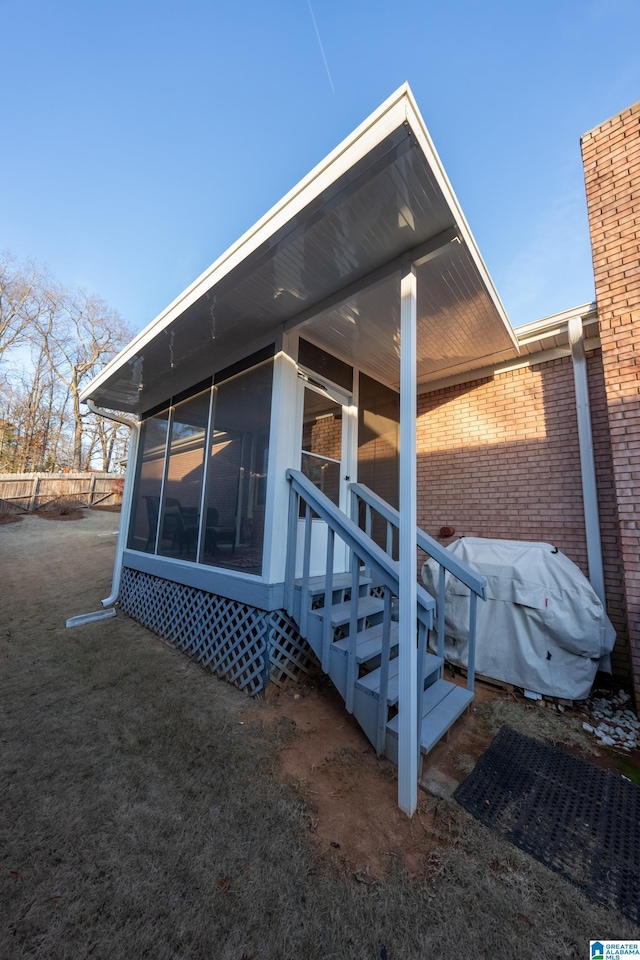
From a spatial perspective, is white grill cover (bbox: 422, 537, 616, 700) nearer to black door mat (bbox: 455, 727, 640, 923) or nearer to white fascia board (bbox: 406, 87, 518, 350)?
black door mat (bbox: 455, 727, 640, 923)

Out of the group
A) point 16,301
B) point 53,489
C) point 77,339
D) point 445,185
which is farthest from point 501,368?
point 77,339

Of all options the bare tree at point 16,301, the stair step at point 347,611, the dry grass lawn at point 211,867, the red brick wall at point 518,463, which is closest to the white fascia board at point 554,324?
the red brick wall at point 518,463

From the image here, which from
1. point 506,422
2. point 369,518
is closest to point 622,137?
point 506,422

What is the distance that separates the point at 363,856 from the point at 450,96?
6971 mm

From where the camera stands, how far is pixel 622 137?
3.49 metres

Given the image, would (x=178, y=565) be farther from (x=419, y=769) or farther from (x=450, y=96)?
(x=450, y=96)

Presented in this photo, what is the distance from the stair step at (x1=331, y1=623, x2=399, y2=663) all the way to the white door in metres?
0.83

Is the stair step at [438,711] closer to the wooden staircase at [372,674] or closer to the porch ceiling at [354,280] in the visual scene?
the wooden staircase at [372,674]

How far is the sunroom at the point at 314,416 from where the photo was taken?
7.22 feet

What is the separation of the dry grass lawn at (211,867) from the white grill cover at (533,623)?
167 centimetres

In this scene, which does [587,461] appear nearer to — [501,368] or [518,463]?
[518,463]

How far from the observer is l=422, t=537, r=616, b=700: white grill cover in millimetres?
3062

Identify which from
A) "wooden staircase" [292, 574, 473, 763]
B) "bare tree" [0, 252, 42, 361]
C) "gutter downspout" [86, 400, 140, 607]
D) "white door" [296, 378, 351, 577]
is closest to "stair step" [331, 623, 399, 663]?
"wooden staircase" [292, 574, 473, 763]

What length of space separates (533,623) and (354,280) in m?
3.38
